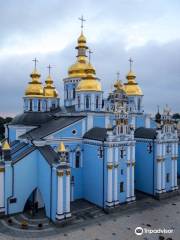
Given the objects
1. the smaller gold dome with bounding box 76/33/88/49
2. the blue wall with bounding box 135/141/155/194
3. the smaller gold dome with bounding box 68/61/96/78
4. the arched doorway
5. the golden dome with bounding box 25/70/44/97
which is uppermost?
the smaller gold dome with bounding box 76/33/88/49

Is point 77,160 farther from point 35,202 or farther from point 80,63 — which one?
point 80,63

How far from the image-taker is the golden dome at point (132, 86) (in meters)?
27.3

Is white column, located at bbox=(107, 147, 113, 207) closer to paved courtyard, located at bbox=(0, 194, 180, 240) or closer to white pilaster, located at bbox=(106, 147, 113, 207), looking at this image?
white pilaster, located at bbox=(106, 147, 113, 207)

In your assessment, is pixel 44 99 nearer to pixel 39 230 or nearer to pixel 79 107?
pixel 79 107

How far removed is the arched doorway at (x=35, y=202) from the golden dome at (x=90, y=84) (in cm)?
859

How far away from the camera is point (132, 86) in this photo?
1091 inches

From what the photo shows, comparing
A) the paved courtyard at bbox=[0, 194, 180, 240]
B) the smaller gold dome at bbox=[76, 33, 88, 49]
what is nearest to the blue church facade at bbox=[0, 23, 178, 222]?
the paved courtyard at bbox=[0, 194, 180, 240]

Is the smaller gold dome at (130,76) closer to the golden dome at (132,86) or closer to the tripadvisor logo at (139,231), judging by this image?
the golden dome at (132,86)

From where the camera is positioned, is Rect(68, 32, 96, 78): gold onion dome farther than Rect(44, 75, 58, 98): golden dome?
No

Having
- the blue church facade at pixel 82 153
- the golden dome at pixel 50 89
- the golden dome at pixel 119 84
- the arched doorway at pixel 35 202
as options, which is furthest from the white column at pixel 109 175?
the golden dome at pixel 50 89

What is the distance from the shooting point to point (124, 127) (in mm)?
19422

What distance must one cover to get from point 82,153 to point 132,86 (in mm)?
10214

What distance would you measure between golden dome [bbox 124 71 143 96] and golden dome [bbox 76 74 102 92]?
5496 millimetres

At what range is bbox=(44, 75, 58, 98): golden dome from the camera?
97.0ft
